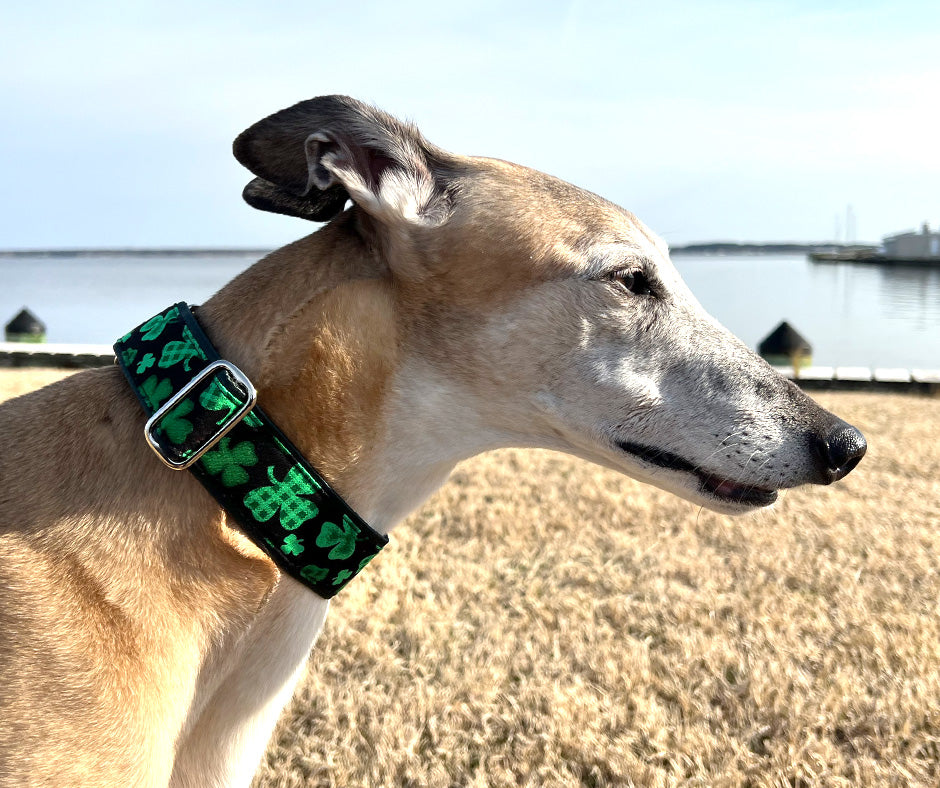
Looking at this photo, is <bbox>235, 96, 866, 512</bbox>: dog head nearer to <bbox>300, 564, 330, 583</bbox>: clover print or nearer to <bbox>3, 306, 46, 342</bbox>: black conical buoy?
<bbox>300, 564, 330, 583</bbox>: clover print

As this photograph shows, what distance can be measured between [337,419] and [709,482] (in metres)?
1.05

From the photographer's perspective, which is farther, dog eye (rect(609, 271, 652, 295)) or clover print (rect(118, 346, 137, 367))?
dog eye (rect(609, 271, 652, 295))

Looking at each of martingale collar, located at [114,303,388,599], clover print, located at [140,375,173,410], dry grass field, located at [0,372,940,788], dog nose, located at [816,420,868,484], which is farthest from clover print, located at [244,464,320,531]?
dry grass field, located at [0,372,940,788]

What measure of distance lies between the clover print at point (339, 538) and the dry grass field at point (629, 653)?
1.38 m

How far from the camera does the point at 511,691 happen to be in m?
3.44

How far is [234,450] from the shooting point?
1.80m

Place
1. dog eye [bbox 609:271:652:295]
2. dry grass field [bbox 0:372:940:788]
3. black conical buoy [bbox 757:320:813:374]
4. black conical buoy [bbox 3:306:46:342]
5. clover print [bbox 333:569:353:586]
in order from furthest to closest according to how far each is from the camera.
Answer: black conical buoy [bbox 3:306:46:342], black conical buoy [bbox 757:320:813:374], dry grass field [bbox 0:372:940:788], dog eye [bbox 609:271:652:295], clover print [bbox 333:569:353:586]

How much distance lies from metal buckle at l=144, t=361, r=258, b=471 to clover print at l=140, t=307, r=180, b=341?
223 mm

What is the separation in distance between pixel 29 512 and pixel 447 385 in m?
1.05

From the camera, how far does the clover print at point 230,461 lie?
1798mm

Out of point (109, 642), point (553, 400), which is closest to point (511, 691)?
point (553, 400)

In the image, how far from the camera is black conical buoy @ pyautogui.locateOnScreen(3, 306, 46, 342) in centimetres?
1595

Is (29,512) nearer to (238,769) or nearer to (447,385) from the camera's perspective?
(238,769)

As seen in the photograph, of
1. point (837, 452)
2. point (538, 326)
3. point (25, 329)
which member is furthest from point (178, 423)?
point (25, 329)
